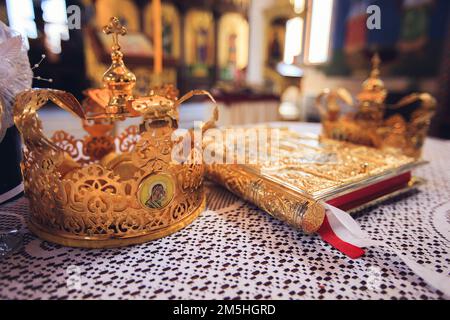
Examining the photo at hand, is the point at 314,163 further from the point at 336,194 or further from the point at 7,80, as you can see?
the point at 7,80

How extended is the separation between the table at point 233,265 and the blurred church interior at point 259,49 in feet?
7.23

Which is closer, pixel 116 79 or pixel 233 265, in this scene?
pixel 233 265

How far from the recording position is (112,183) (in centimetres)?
65

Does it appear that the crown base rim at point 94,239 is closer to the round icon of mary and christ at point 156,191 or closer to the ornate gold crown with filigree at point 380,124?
the round icon of mary and christ at point 156,191

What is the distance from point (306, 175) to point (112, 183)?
1.74ft

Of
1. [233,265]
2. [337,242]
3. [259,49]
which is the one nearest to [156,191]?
[233,265]

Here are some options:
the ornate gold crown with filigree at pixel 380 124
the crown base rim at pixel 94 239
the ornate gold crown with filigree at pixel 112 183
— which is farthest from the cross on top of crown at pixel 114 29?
the ornate gold crown with filigree at pixel 380 124

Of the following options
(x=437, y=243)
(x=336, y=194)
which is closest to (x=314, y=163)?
(x=336, y=194)

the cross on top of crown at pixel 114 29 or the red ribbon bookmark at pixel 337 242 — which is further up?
the cross on top of crown at pixel 114 29

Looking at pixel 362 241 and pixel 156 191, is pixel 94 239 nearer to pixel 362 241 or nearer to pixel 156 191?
pixel 156 191

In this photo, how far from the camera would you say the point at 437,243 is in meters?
0.71

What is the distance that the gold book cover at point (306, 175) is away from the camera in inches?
29.1

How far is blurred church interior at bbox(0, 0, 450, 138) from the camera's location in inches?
148

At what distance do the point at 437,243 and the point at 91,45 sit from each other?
482cm
